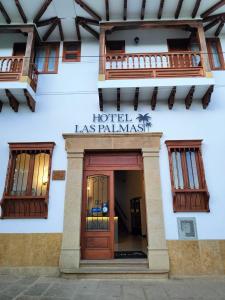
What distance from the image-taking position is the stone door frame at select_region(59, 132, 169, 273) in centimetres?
538

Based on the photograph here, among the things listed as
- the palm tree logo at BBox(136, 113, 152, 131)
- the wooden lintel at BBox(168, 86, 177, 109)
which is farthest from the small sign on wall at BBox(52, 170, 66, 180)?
the wooden lintel at BBox(168, 86, 177, 109)

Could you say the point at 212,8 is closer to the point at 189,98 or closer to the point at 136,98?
the point at 189,98

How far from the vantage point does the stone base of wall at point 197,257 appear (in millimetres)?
5316

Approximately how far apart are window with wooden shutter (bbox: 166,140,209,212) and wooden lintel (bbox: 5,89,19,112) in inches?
178

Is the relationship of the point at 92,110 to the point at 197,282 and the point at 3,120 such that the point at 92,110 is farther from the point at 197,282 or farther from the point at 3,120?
the point at 197,282

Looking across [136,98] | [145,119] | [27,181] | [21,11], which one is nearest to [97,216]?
[27,181]

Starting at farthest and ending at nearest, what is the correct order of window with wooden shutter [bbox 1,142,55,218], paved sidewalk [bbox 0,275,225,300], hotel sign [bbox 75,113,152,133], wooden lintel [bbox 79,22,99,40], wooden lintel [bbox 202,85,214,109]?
wooden lintel [bbox 79,22,99,40]
hotel sign [bbox 75,113,152,133]
wooden lintel [bbox 202,85,214,109]
window with wooden shutter [bbox 1,142,55,218]
paved sidewalk [bbox 0,275,225,300]

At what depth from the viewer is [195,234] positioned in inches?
219

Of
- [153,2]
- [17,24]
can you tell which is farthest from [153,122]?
[17,24]

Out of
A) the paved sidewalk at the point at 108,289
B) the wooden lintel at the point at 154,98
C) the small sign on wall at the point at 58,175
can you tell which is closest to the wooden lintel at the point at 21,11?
the wooden lintel at the point at 154,98

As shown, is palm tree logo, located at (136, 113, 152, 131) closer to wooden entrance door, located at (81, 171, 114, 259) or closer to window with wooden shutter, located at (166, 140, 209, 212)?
window with wooden shutter, located at (166, 140, 209, 212)

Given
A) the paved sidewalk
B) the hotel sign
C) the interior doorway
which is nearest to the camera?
the paved sidewalk

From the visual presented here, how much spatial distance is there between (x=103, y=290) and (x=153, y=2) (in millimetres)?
7607

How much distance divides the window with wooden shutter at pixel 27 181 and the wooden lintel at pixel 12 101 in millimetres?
1137
